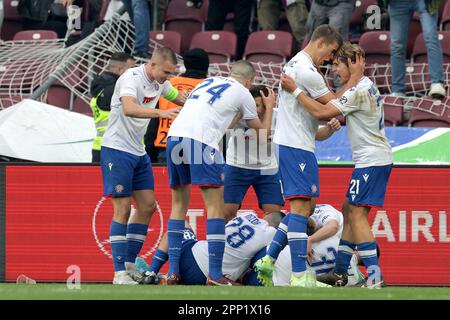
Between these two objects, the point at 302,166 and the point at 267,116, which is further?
the point at 267,116

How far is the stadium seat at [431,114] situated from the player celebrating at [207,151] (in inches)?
155

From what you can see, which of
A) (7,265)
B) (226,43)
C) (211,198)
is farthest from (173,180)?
(226,43)

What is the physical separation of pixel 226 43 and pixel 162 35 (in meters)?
0.84

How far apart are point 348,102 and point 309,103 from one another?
0.39 metres

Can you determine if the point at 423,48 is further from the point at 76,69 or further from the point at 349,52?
the point at 349,52

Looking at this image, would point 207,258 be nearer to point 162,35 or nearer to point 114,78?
point 114,78

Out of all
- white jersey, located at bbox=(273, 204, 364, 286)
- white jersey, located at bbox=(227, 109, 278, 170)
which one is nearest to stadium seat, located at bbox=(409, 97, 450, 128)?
white jersey, located at bbox=(227, 109, 278, 170)

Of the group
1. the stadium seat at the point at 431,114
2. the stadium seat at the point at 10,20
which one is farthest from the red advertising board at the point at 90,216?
the stadium seat at the point at 10,20

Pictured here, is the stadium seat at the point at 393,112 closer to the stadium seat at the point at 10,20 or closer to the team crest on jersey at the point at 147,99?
the team crest on jersey at the point at 147,99

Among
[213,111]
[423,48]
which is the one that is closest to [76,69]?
[423,48]

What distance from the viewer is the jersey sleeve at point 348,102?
411 inches

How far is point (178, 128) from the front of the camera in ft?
35.2

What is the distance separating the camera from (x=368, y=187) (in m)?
10.6

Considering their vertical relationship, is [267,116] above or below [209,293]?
above
